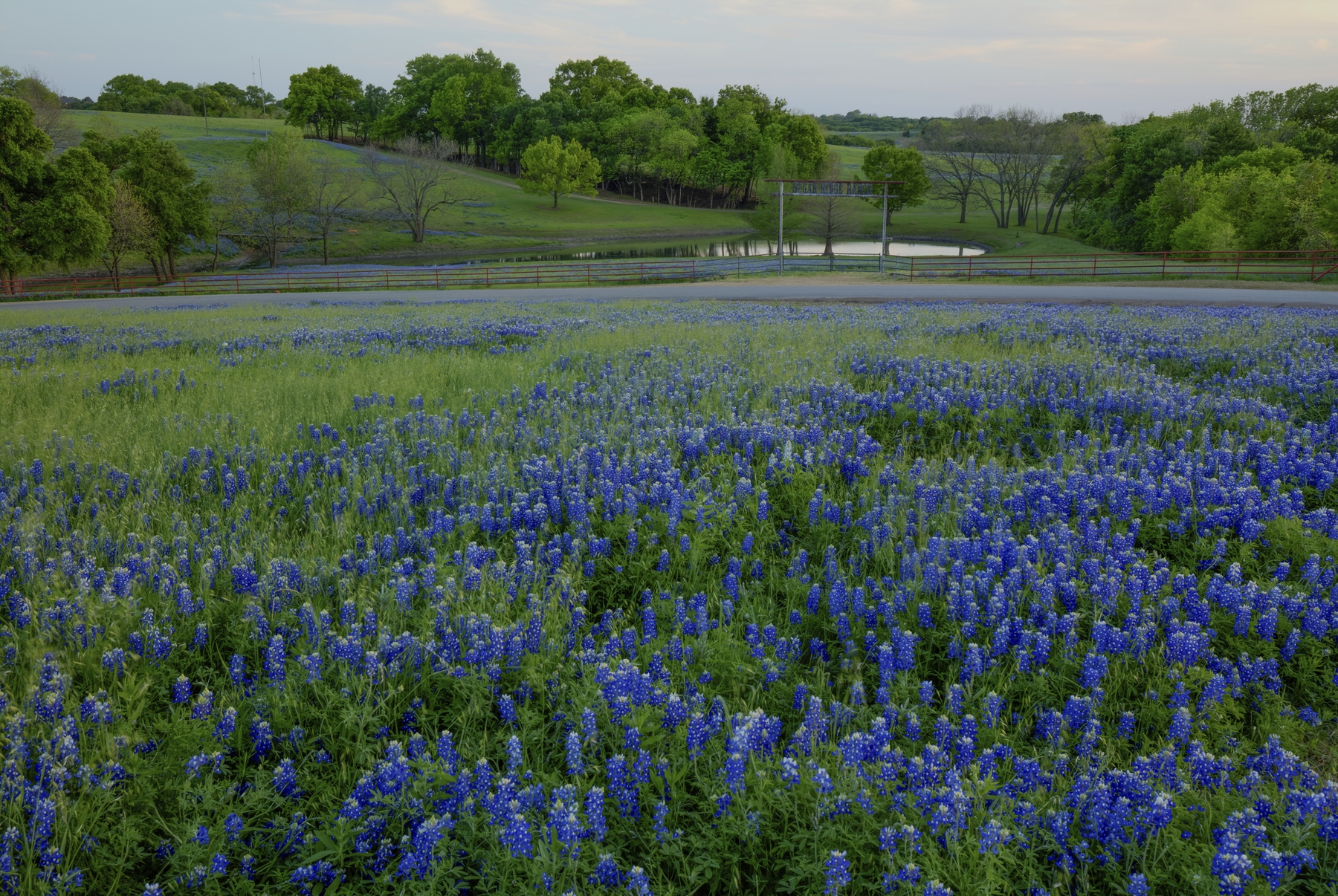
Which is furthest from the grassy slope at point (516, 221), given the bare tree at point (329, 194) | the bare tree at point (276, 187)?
the bare tree at point (276, 187)

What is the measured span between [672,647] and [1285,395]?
27.4 feet

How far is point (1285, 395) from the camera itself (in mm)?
8375

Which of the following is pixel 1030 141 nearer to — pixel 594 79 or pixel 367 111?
pixel 594 79

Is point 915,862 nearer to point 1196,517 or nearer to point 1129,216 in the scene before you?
point 1196,517

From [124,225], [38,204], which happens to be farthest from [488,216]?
[38,204]

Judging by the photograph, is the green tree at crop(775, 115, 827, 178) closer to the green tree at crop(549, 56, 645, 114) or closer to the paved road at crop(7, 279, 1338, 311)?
the green tree at crop(549, 56, 645, 114)

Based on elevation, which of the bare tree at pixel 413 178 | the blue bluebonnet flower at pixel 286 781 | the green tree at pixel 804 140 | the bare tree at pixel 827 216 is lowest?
the blue bluebonnet flower at pixel 286 781

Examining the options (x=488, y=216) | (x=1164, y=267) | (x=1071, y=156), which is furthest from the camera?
(x=488, y=216)

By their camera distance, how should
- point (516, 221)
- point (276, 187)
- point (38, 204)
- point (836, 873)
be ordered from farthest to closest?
point (516, 221) < point (276, 187) < point (38, 204) < point (836, 873)

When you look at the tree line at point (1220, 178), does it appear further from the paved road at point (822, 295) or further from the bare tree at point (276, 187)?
the bare tree at point (276, 187)

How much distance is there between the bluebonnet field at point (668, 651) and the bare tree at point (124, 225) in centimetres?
4951

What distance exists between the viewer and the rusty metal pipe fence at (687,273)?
36.7 metres

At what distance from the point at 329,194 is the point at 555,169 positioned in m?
27.4

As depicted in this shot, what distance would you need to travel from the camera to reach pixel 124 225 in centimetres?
4697
